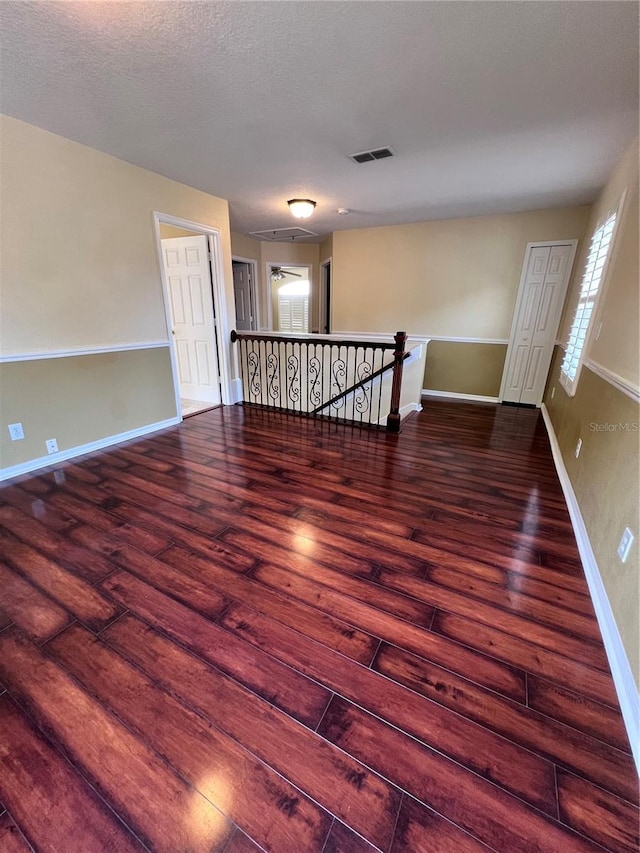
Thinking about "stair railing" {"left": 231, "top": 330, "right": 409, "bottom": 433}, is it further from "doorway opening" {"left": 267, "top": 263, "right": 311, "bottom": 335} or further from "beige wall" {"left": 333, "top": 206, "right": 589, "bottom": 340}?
"doorway opening" {"left": 267, "top": 263, "right": 311, "bottom": 335}

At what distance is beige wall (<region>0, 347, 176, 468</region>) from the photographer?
2783mm

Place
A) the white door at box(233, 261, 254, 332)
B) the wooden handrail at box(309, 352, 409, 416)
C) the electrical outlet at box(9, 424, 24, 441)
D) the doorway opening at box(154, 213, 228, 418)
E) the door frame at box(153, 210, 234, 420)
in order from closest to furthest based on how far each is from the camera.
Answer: the electrical outlet at box(9, 424, 24, 441) < the door frame at box(153, 210, 234, 420) < the wooden handrail at box(309, 352, 409, 416) < the doorway opening at box(154, 213, 228, 418) < the white door at box(233, 261, 254, 332)

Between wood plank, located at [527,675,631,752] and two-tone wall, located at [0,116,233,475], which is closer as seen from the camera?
wood plank, located at [527,675,631,752]

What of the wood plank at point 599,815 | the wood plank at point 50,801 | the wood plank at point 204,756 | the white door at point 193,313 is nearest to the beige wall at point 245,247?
the white door at point 193,313

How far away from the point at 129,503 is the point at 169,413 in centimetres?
178

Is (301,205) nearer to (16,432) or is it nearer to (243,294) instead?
(243,294)

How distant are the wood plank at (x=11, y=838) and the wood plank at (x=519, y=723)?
1.09m

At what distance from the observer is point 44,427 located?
9.75ft

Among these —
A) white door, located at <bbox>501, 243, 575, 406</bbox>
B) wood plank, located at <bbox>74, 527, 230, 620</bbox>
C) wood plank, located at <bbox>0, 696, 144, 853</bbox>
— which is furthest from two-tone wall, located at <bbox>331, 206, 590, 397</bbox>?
wood plank, located at <bbox>0, 696, 144, 853</bbox>

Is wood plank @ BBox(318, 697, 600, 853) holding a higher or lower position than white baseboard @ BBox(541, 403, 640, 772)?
lower

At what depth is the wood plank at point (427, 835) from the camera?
897 mm

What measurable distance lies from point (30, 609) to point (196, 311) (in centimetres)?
383

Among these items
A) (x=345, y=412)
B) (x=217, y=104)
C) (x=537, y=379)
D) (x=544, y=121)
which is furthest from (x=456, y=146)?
(x=537, y=379)

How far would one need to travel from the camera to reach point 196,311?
4605mm
